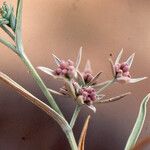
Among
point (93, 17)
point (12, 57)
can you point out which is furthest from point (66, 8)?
point (12, 57)

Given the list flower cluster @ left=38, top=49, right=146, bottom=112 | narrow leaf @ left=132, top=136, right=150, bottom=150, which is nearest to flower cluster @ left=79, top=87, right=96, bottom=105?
flower cluster @ left=38, top=49, right=146, bottom=112

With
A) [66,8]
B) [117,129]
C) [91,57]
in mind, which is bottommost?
[117,129]

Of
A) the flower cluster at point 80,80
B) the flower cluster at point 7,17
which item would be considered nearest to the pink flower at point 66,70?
the flower cluster at point 80,80

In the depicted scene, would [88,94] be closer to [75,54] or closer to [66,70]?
[66,70]

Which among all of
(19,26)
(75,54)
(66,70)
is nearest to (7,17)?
(19,26)

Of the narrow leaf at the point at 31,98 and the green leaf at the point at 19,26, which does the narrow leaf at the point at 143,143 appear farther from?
the green leaf at the point at 19,26

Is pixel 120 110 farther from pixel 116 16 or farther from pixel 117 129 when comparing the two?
pixel 116 16

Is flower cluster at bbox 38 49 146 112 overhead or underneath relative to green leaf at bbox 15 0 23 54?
underneath

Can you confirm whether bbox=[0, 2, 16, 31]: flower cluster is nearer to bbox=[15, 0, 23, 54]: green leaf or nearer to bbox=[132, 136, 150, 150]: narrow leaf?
bbox=[15, 0, 23, 54]: green leaf
